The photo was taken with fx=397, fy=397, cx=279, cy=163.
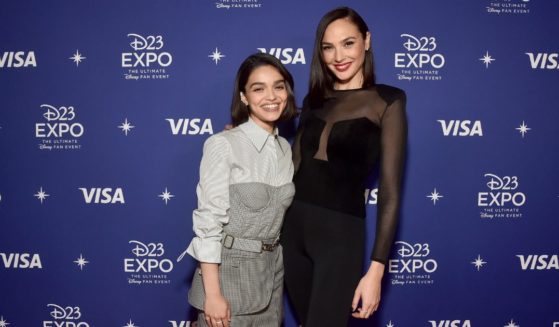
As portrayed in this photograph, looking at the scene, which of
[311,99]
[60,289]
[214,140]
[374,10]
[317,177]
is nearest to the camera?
[214,140]

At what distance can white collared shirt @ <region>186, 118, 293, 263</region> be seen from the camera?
1.30 m

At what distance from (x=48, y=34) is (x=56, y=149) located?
23.2 inches

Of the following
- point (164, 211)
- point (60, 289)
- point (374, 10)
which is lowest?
point (60, 289)

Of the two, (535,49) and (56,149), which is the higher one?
(535,49)

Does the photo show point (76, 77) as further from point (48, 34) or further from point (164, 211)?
point (164, 211)

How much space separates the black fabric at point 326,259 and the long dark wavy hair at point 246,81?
383 millimetres

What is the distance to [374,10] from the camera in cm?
199

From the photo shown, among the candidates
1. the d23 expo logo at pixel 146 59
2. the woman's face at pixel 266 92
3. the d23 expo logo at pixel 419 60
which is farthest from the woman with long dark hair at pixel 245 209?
the d23 expo logo at pixel 419 60

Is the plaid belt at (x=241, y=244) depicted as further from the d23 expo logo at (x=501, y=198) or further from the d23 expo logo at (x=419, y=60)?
the d23 expo logo at (x=501, y=198)

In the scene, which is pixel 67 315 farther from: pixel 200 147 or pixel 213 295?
pixel 213 295

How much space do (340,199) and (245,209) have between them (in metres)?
0.36

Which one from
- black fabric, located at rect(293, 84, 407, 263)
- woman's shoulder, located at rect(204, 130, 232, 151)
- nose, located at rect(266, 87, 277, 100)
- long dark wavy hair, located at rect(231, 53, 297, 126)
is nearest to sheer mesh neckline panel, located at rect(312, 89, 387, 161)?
black fabric, located at rect(293, 84, 407, 263)

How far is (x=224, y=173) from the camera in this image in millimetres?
1317

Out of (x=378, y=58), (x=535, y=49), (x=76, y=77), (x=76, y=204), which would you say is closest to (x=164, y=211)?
(x=76, y=204)
